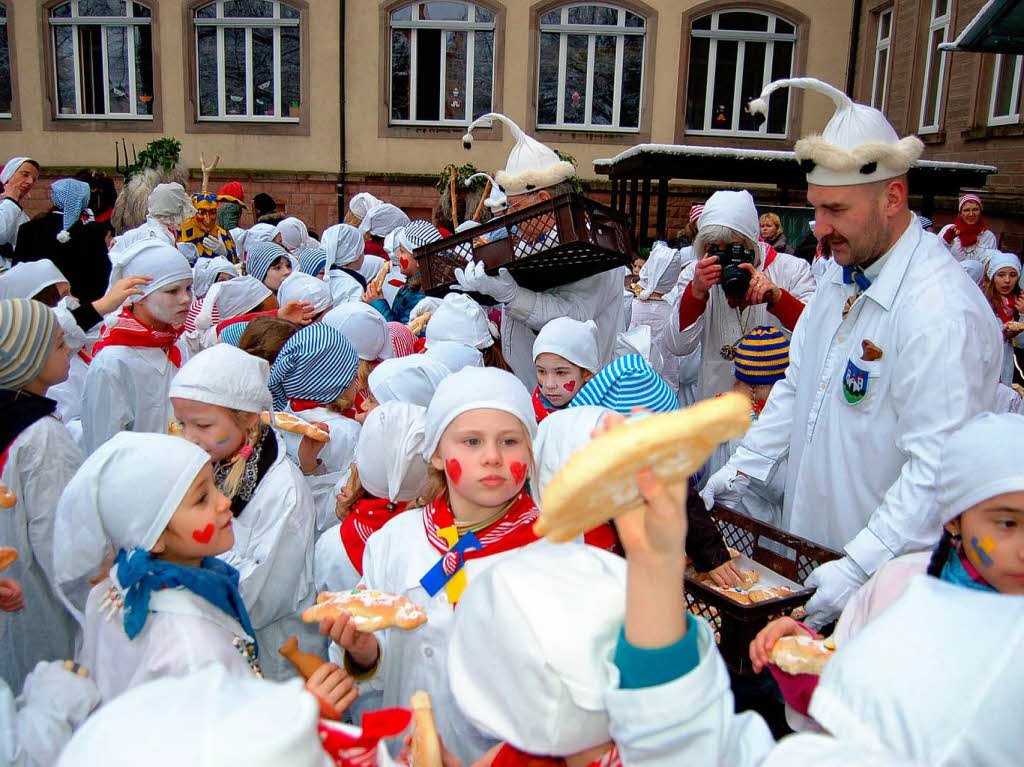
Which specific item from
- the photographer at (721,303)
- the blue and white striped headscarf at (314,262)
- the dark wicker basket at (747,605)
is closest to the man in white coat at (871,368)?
the dark wicker basket at (747,605)

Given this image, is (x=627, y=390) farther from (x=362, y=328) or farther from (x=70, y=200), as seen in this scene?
(x=70, y=200)

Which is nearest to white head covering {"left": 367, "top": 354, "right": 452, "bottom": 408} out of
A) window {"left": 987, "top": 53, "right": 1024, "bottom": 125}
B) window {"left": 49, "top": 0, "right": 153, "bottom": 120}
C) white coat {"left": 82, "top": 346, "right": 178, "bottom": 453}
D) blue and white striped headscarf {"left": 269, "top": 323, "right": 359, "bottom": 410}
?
blue and white striped headscarf {"left": 269, "top": 323, "right": 359, "bottom": 410}

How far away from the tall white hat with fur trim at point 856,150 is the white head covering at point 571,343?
4.80ft

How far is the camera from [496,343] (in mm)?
6145

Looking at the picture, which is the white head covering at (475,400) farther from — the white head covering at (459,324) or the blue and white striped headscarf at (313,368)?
the white head covering at (459,324)

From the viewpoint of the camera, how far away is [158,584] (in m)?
2.09

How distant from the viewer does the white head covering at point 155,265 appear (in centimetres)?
453

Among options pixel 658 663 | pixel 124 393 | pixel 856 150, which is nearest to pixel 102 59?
pixel 124 393

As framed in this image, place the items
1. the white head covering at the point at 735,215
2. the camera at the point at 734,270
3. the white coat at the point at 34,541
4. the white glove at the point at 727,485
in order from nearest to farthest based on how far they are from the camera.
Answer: the white coat at the point at 34,541 < the white glove at the point at 727,485 < the camera at the point at 734,270 < the white head covering at the point at 735,215

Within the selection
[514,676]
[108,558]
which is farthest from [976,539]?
[108,558]

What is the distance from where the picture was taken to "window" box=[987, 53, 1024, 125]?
12.5m

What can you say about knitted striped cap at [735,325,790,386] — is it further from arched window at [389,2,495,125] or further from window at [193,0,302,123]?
window at [193,0,302,123]

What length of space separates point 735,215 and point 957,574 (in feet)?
10.6

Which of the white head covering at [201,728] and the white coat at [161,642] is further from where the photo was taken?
the white coat at [161,642]
